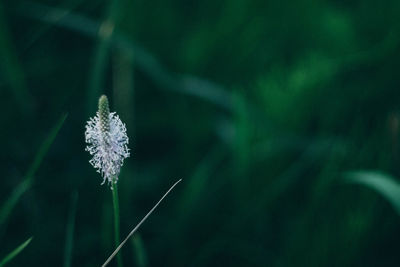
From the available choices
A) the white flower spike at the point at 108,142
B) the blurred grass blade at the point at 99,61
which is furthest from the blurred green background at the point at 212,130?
the white flower spike at the point at 108,142

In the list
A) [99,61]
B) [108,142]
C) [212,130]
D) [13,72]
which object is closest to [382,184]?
[108,142]

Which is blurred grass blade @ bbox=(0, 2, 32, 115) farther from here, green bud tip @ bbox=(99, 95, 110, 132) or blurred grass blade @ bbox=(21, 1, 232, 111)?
green bud tip @ bbox=(99, 95, 110, 132)

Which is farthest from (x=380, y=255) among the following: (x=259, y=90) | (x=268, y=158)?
(x=259, y=90)

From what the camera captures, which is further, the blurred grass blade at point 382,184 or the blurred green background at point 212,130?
the blurred green background at point 212,130

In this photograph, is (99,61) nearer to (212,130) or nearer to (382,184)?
(212,130)

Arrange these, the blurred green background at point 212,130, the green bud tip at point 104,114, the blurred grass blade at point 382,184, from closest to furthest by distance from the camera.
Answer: the green bud tip at point 104,114
the blurred grass blade at point 382,184
the blurred green background at point 212,130

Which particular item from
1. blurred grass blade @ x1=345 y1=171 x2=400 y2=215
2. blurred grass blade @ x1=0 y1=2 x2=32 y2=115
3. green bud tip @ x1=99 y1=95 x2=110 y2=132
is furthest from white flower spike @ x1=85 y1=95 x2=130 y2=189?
blurred grass blade @ x1=0 y1=2 x2=32 y2=115

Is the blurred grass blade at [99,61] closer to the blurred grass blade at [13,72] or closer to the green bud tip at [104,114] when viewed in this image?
the blurred grass blade at [13,72]
